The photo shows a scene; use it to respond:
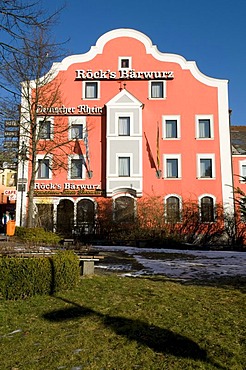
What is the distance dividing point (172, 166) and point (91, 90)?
9.44m

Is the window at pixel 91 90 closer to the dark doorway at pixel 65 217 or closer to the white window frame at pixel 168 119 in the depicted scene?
the white window frame at pixel 168 119

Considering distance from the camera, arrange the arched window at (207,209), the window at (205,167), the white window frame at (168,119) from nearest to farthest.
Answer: the arched window at (207,209) < the window at (205,167) < the white window frame at (168,119)

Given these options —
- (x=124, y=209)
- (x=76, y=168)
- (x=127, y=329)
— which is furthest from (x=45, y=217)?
(x=127, y=329)

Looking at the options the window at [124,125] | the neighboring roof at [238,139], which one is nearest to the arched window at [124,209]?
the window at [124,125]

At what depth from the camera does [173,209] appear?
2902cm

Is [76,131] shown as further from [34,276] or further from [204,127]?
[34,276]

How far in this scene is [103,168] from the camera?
98.5 feet

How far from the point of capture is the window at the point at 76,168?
30.1 meters

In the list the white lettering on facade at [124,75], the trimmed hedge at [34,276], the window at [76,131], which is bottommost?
the trimmed hedge at [34,276]

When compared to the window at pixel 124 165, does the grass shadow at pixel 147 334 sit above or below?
below

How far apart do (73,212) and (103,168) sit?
171 inches

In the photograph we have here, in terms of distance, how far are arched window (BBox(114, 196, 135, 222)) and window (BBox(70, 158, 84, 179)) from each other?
3.86 meters

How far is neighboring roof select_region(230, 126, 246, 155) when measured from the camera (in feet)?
112

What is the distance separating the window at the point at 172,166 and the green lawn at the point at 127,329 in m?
21.2
